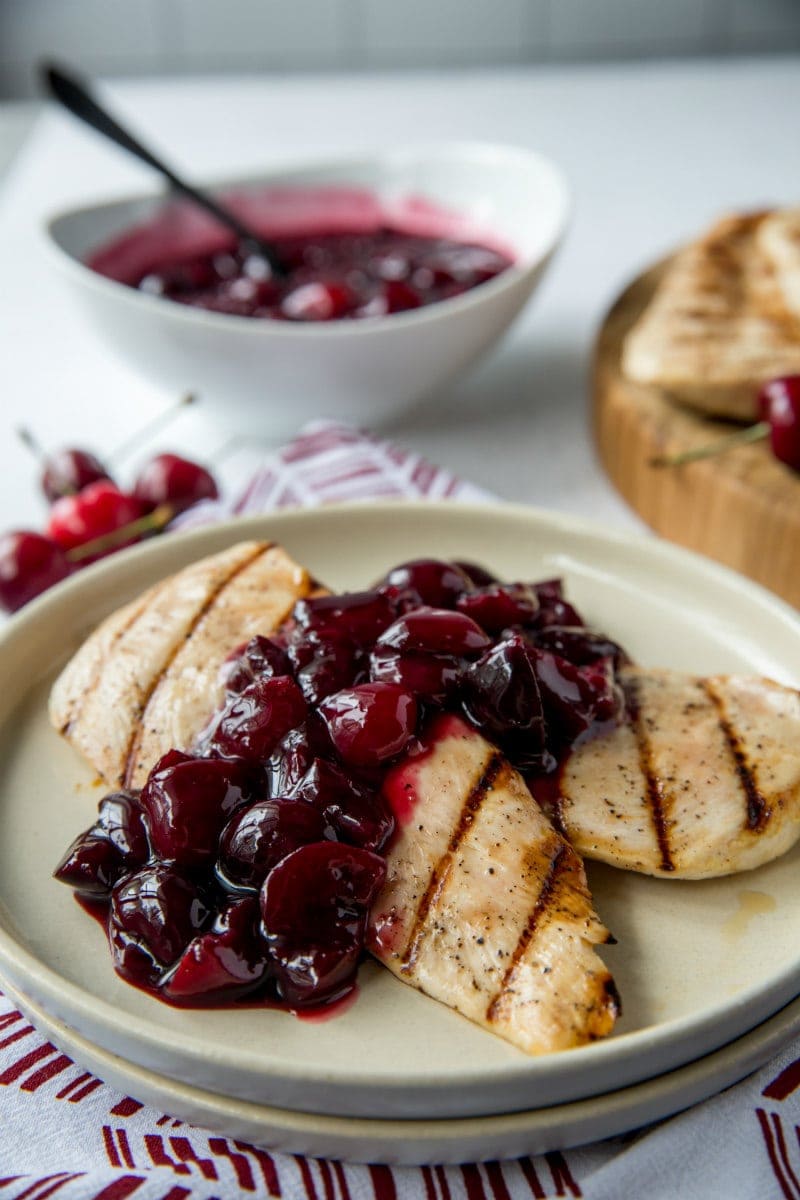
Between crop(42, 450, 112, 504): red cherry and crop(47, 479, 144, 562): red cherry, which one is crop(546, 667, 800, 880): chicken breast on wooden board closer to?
crop(47, 479, 144, 562): red cherry

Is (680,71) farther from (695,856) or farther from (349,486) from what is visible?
(695,856)

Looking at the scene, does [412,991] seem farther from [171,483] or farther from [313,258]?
[313,258]

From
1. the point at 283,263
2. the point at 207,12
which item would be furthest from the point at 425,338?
the point at 207,12

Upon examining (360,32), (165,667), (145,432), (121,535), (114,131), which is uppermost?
(114,131)

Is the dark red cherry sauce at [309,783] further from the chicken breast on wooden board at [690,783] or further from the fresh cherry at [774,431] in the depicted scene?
the fresh cherry at [774,431]

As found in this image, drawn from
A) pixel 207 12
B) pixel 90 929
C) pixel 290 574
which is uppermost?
pixel 207 12

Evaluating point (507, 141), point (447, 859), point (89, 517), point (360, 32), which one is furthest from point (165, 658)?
point (360, 32)
